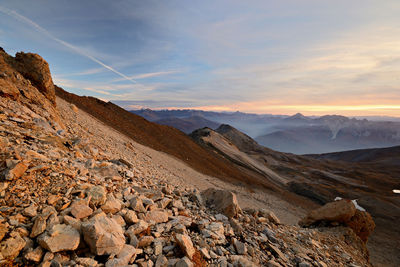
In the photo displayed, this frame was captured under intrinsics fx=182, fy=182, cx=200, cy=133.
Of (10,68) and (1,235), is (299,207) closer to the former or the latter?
(1,235)

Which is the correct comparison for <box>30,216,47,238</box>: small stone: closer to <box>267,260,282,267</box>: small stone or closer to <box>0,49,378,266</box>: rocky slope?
<box>0,49,378,266</box>: rocky slope

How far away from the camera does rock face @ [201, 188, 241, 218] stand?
23.3ft

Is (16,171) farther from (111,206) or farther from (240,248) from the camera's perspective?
(240,248)

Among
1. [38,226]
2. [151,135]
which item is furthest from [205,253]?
[151,135]

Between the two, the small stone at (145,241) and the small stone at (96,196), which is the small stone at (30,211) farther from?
the small stone at (145,241)

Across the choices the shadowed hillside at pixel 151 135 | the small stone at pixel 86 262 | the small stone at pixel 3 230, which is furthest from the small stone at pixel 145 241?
the shadowed hillside at pixel 151 135

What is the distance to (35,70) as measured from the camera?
38.4 ft

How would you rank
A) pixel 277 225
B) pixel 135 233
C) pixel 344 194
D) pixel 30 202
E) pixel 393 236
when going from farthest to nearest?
pixel 344 194 → pixel 393 236 → pixel 277 225 → pixel 135 233 → pixel 30 202

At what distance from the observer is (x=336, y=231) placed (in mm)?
10719

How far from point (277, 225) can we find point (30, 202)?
8.79 m

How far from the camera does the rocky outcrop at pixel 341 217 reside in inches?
445

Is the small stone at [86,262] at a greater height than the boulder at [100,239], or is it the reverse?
the boulder at [100,239]

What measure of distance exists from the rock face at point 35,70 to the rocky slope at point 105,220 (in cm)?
347

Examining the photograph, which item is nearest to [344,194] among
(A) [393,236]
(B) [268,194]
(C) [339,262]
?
(A) [393,236]
